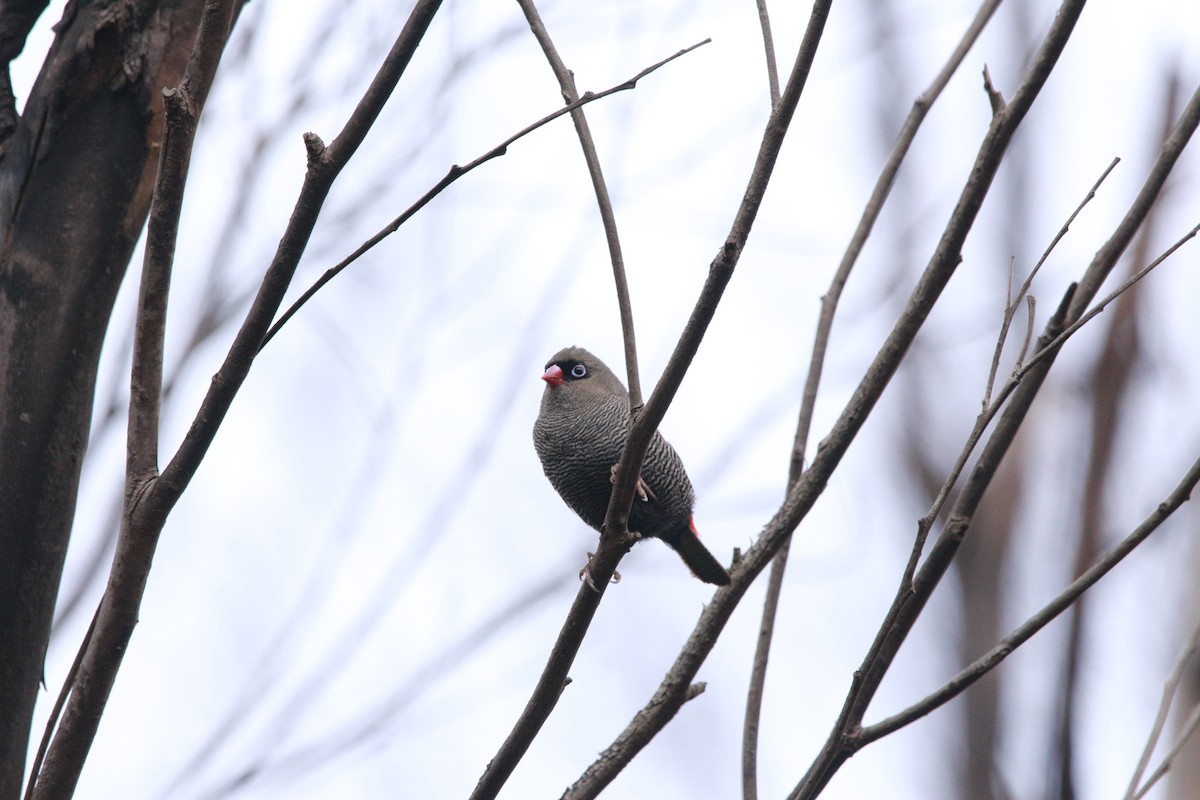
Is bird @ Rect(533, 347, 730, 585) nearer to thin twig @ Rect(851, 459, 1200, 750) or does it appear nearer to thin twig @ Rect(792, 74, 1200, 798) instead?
thin twig @ Rect(792, 74, 1200, 798)

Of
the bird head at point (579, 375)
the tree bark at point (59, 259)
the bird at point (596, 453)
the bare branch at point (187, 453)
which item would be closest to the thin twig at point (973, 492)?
the bare branch at point (187, 453)

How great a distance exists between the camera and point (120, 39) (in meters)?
2.47

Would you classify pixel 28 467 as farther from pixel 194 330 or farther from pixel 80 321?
pixel 194 330

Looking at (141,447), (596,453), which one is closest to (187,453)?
(141,447)

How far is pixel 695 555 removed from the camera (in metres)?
4.88

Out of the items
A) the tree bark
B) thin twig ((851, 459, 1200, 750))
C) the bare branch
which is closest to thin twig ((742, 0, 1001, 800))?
thin twig ((851, 459, 1200, 750))

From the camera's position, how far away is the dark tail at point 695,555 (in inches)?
191

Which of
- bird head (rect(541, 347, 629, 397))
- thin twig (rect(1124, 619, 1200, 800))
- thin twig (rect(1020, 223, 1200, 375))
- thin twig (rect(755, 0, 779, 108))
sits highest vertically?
bird head (rect(541, 347, 629, 397))

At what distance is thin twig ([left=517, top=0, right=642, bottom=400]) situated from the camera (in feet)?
8.17

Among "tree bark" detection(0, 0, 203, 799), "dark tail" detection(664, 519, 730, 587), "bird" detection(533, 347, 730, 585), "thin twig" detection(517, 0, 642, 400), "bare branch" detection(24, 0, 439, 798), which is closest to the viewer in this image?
"bare branch" detection(24, 0, 439, 798)

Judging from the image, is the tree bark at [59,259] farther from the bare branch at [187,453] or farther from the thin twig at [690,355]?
the thin twig at [690,355]

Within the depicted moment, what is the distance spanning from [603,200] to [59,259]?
1.11 metres

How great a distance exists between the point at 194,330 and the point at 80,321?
1.30 m

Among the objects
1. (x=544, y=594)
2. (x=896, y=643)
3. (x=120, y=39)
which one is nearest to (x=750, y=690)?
(x=896, y=643)
